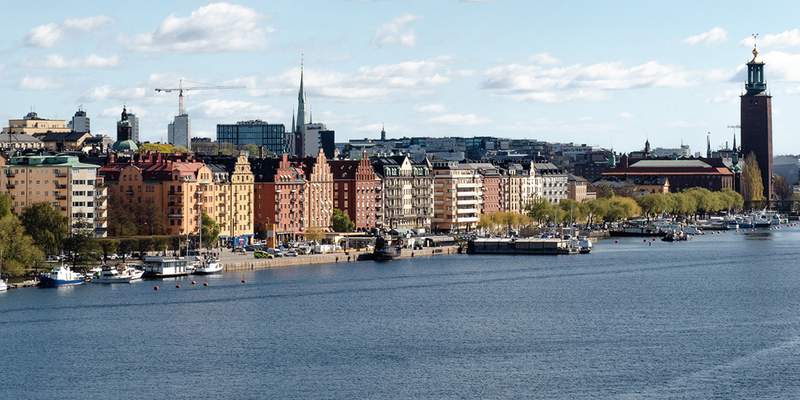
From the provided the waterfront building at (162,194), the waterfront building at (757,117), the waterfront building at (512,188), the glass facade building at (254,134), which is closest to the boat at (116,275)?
the waterfront building at (162,194)

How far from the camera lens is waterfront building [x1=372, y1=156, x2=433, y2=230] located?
366 feet

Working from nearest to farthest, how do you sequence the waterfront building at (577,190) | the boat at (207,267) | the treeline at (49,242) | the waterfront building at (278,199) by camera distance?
the treeline at (49,242)
the boat at (207,267)
the waterfront building at (278,199)
the waterfront building at (577,190)

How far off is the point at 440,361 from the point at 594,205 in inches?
3369

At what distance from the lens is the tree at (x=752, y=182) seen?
162 meters

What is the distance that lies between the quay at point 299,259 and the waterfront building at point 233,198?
20.7 ft

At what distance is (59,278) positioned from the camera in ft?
216

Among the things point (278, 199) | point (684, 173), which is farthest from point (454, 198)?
point (684, 173)

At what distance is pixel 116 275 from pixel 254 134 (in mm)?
126810

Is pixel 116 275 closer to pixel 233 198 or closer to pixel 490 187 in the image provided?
pixel 233 198

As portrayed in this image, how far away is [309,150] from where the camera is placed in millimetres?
188250

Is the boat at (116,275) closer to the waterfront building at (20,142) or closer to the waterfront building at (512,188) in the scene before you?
the waterfront building at (20,142)

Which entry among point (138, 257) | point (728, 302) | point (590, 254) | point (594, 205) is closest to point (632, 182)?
point (594, 205)

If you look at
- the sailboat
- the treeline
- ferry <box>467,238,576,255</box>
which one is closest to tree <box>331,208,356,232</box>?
ferry <box>467,238,576,255</box>

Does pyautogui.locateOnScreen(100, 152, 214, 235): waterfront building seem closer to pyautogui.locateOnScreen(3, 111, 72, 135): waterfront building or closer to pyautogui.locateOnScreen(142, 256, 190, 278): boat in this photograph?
pyautogui.locateOnScreen(142, 256, 190, 278): boat
